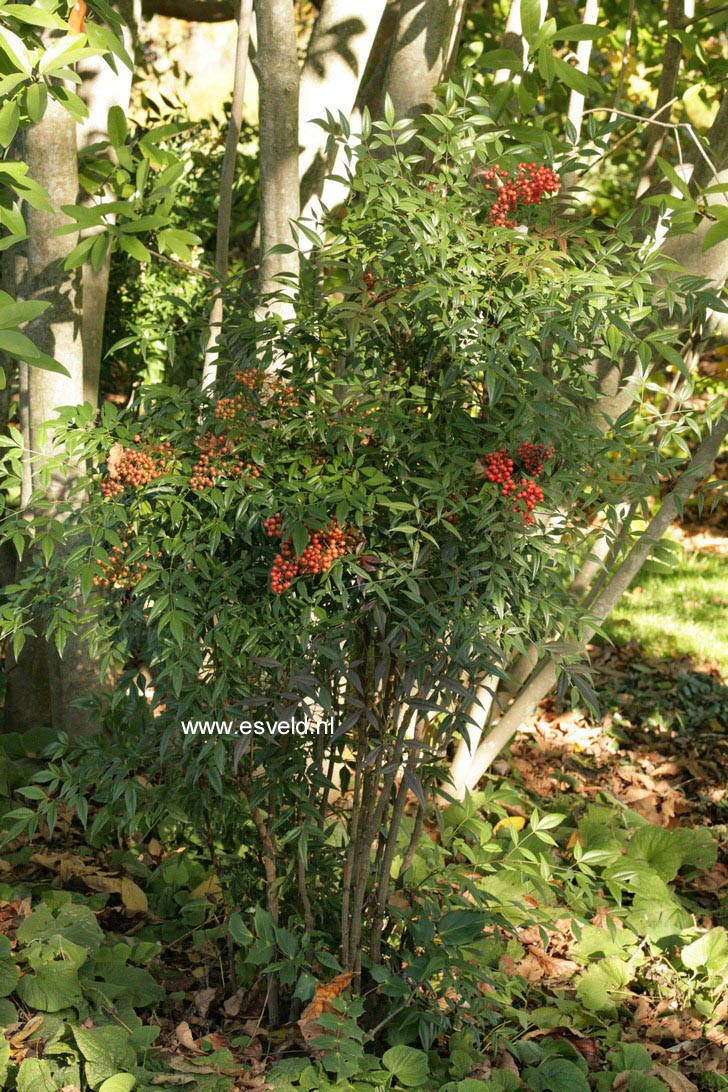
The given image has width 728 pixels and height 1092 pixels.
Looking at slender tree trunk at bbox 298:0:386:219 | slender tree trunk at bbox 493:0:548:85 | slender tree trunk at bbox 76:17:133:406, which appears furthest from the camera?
slender tree trunk at bbox 76:17:133:406

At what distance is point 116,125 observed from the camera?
8.36 feet

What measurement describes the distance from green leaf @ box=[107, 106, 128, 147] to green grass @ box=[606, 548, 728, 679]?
2978 millimetres

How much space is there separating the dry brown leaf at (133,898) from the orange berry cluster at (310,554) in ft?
4.31

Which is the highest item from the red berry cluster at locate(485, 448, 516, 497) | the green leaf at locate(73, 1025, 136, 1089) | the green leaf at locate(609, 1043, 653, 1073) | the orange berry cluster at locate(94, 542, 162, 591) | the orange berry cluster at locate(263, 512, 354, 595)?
the red berry cluster at locate(485, 448, 516, 497)

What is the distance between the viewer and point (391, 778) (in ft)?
7.26

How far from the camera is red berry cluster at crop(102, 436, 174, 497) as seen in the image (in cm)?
199

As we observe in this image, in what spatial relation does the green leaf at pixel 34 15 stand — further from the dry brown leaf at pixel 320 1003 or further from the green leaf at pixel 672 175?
the dry brown leaf at pixel 320 1003

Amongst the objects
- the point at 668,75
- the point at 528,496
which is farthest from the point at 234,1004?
the point at 668,75

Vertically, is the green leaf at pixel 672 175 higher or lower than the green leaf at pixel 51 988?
higher

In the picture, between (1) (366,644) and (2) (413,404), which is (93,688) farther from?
(2) (413,404)

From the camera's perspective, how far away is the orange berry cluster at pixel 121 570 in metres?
2.00

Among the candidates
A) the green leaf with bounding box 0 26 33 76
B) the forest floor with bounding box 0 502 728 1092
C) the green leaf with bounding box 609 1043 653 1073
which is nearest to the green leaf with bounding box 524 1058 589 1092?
the forest floor with bounding box 0 502 728 1092

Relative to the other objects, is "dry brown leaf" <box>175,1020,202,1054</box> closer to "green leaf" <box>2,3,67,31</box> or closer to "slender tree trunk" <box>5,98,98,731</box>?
"slender tree trunk" <box>5,98,98,731</box>

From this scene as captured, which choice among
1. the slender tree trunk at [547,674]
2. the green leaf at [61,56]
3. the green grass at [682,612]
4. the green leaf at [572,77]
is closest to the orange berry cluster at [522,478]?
the green leaf at [572,77]
